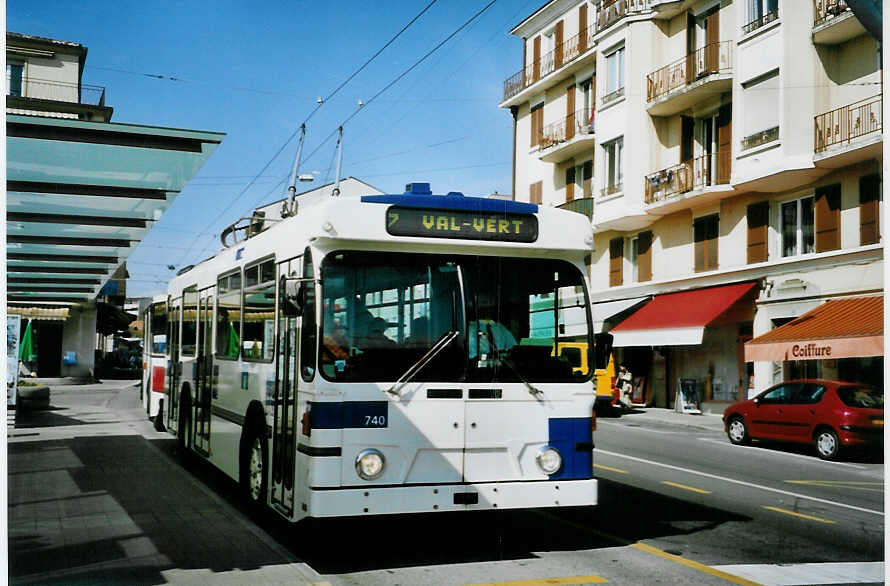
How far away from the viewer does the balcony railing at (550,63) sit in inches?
1371

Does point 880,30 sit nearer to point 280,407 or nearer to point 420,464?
point 420,464

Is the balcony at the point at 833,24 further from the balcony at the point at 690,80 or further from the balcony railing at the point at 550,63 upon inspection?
the balcony railing at the point at 550,63

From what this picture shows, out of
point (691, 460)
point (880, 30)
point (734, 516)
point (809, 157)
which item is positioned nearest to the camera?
point (880, 30)

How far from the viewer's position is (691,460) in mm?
15453

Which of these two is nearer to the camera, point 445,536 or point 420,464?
point 420,464

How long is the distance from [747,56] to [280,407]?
840 inches

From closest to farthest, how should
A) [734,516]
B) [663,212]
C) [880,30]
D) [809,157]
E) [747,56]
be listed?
[880,30] → [734,516] → [809,157] → [747,56] → [663,212]

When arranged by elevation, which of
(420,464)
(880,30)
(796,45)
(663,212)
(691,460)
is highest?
(796,45)

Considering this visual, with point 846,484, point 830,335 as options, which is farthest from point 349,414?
point 830,335

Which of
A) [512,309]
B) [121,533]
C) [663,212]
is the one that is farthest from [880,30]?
[663,212]

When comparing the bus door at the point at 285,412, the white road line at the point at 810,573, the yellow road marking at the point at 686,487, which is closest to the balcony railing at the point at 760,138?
the yellow road marking at the point at 686,487

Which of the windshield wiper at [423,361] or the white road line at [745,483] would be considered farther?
the white road line at [745,483]

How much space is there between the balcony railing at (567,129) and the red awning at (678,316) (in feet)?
26.0

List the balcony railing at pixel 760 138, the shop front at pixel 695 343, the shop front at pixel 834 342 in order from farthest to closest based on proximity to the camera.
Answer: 1. the shop front at pixel 695 343
2. the balcony railing at pixel 760 138
3. the shop front at pixel 834 342
